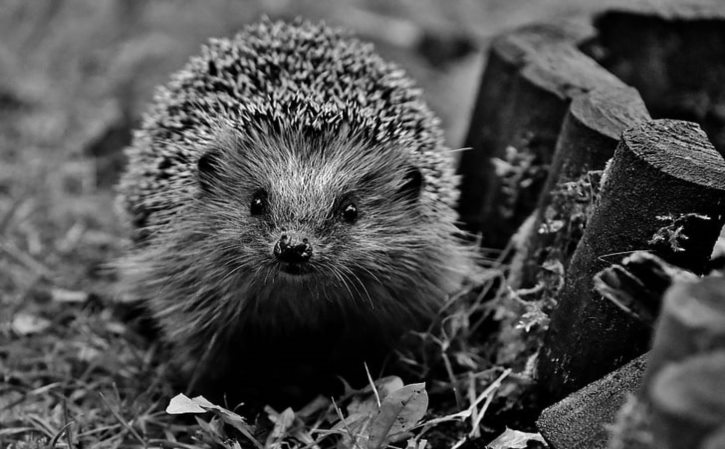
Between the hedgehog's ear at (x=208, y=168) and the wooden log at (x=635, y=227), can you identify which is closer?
the wooden log at (x=635, y=227)

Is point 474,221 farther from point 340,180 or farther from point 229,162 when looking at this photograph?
point 229,162

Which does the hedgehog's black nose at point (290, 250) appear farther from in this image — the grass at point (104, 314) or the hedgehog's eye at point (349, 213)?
the grass at point (104, 314)

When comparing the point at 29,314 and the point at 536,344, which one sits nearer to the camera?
the point at 536,344

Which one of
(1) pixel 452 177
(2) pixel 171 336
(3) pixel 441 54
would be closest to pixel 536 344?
(1) pixel 452 177

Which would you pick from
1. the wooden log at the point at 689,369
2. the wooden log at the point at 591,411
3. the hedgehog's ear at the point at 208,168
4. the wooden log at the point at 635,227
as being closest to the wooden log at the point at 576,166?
the wooden log at the point at 635,227

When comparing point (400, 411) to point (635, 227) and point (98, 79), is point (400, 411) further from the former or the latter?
point (98, 79)

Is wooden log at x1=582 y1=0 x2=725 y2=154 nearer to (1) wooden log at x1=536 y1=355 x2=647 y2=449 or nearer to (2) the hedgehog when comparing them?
(2) the hedgehog

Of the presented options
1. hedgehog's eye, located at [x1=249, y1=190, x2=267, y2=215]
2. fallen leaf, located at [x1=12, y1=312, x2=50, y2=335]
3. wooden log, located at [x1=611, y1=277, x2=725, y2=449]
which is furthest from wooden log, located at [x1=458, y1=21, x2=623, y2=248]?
fallen leaf, located at [x1=12, y1=312, x2=50, y2=335]
